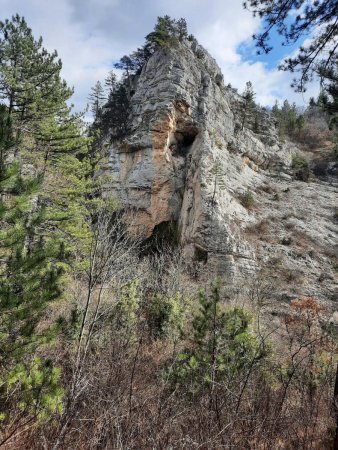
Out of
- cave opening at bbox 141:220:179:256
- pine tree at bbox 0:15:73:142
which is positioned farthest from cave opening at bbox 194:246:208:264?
pine tree at bbox 0:15:73:142

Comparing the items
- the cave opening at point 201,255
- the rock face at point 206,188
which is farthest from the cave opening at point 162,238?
the cave opening at point 201,255

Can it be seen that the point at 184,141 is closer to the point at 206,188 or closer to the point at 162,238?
the point at 206,188

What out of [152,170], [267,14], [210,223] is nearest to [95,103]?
[152,170]

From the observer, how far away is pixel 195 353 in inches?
260

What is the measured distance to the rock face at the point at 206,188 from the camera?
878 inches

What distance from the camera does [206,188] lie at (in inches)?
958

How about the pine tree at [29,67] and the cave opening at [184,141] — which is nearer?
the pine tree at [29,67]

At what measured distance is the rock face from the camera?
73.2 feet

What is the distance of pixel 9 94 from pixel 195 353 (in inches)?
390

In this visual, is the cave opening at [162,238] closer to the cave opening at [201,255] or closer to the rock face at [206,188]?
the rock face at [206,188]

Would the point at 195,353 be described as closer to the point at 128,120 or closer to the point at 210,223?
the point at 210,223

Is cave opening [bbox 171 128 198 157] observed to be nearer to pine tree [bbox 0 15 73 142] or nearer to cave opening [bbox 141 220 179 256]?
cave opening [bbox 141 220 179 256]

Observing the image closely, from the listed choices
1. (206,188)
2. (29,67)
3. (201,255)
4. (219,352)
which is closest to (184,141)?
(206,188)

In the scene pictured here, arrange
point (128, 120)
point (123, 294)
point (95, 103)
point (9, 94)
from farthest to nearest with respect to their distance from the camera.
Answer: point (95, 103) < point (128, 120) < point (123, 294) < point (9, 94)
